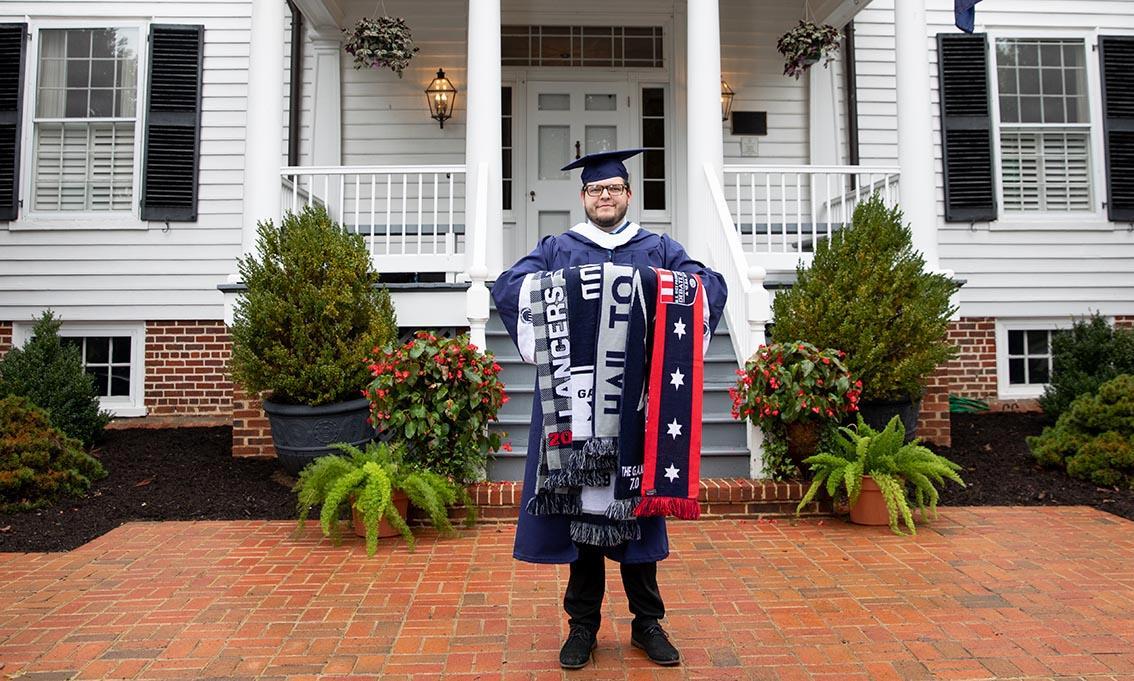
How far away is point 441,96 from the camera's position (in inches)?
332

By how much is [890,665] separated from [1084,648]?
0.78 metres

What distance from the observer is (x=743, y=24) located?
8.72m

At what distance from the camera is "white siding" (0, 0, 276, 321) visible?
823cm

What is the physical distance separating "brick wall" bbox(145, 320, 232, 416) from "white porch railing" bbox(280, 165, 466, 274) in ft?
5.98

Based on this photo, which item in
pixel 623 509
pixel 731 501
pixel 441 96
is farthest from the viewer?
pixel 441 96

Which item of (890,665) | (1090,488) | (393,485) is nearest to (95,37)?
(393,485)

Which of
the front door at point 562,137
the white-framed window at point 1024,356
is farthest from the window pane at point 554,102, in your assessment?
the white-framed window at point 1024,356

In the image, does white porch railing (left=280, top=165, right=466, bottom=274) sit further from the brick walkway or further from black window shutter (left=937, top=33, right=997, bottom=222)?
A: black window shutter (left=937, top=33, right=997, bottom=222)

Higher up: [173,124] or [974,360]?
[173,124]

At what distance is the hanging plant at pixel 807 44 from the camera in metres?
7.39

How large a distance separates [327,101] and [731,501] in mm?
5940

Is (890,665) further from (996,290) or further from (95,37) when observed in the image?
(95,37)

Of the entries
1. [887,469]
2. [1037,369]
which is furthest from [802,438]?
[1037,369]

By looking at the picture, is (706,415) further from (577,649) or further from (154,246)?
(154,246)
